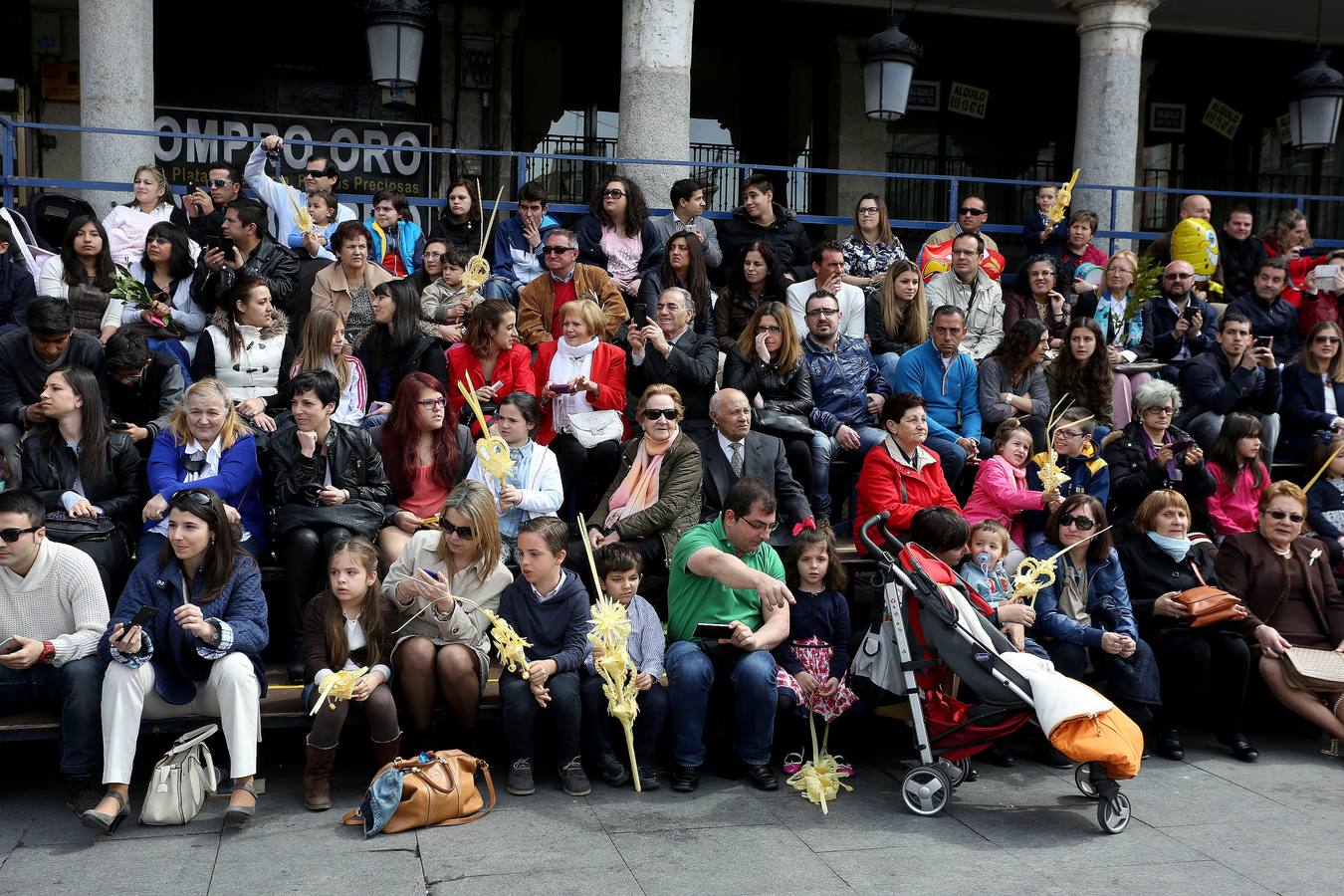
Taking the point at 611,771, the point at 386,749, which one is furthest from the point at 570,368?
the point at 386,749

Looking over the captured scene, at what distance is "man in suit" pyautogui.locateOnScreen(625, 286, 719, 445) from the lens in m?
8.02

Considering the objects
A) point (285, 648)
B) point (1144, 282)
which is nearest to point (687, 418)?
point (285, 648)

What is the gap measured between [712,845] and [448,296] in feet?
15.0

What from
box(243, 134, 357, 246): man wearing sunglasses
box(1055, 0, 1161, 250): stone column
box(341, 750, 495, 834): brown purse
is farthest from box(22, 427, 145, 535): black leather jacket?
box(1055, 0, 1161, 250): stone column

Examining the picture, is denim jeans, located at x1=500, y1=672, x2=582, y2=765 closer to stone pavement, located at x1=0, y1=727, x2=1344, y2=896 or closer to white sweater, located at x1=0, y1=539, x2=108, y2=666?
stone pavement, located at x1=0, y1=727, x2=1344, y2=896

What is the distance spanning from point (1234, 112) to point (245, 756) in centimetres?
1588

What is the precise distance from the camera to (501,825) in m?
5.62

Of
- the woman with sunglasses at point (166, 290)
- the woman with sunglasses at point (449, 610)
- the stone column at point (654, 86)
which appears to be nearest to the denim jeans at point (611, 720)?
the woman with sunglasses at point (449, 610)

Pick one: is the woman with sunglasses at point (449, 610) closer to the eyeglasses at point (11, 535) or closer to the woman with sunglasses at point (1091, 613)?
the eyeglasses at point (11, 535)

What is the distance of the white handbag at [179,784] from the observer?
17.9 feet

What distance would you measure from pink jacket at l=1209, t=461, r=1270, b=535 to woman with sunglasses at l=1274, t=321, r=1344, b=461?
1.35 m

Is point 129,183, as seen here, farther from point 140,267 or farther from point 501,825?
point 501,825

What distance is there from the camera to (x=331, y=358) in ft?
24.8

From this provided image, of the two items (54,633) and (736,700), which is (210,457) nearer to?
(54,633)
